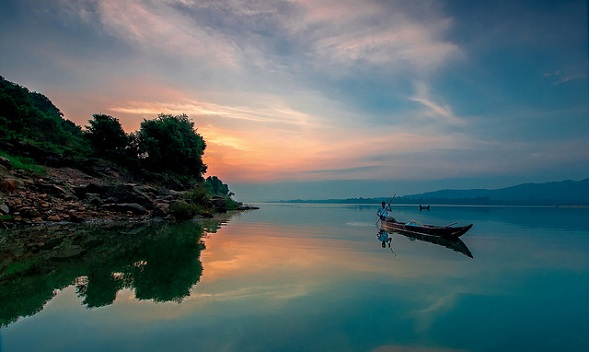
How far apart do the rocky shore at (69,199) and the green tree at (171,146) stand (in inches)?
483

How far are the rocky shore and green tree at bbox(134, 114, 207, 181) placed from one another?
1227 centimetres

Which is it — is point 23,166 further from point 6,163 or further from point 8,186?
point 8,186

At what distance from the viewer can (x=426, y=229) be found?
80.0 ft

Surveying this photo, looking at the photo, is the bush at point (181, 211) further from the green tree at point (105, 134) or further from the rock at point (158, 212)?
the green tree at point (105, 134)

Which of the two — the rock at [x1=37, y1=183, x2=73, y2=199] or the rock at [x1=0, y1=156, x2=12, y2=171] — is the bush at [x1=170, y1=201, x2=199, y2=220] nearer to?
the rock at [x1=37, y1=183, x2=73, y2=199]

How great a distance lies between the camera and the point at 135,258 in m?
13.1

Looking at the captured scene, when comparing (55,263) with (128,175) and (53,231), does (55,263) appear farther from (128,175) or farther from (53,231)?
(128,175)

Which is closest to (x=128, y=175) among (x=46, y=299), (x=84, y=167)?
(x=84, y=167)

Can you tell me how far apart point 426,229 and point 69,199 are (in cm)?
3080

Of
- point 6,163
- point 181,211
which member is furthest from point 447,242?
point 6,163

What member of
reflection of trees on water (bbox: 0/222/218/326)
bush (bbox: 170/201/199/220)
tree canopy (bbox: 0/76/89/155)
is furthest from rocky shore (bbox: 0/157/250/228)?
tree canopy (bbox: 0/76/89/155)

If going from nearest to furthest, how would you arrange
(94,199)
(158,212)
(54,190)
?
(54,190) → (94,199) → (158,212)

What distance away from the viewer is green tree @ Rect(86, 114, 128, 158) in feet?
138

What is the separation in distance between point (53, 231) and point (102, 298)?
1476 cm
